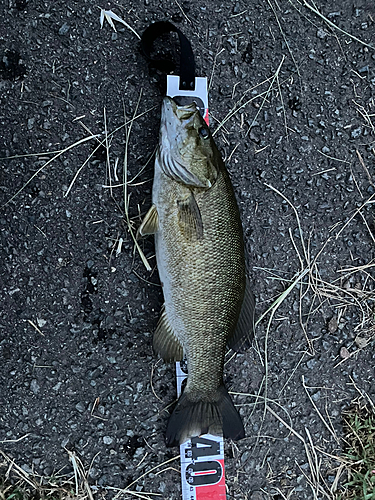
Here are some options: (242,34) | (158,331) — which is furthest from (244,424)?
(242,34)

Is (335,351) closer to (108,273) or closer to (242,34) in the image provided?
(108,273)

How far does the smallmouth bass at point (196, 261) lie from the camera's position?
2.04 metres

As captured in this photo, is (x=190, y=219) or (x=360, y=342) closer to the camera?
(x=190, y=219)

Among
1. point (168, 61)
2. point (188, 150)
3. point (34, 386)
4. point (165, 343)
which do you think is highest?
point (168, 61)

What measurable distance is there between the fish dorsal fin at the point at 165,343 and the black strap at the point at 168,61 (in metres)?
1.37

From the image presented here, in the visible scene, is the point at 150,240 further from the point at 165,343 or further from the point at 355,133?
the point at 355,133

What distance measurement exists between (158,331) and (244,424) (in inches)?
32.7

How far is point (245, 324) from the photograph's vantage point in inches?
88.3

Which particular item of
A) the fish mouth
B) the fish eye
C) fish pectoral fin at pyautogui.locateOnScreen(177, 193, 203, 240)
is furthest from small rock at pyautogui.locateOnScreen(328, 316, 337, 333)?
the fish mouth

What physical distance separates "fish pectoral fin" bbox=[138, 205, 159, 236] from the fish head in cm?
21

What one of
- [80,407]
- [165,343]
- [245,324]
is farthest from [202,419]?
[80,407]

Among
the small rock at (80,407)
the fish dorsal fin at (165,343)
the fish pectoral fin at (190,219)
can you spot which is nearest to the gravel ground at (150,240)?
the small rock at (80,407)

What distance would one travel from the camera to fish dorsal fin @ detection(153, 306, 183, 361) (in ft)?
7.24

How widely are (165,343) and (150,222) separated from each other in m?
0.68
